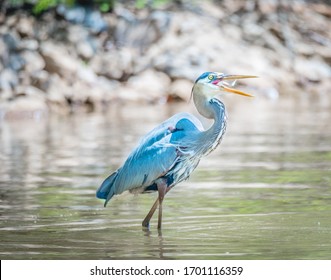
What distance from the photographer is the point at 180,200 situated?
1227 cm

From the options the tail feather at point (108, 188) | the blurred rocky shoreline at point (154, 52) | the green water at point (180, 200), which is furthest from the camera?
the blurred rocky shoreline at point (154, 52)

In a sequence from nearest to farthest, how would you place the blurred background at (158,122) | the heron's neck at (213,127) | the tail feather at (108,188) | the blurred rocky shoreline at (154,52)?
1. the blurred background at (158,122)
2. the heron's neck at (213,127)
3. the tail feather at (108,188)
4. the blurred rocky shoreline at (154,52)

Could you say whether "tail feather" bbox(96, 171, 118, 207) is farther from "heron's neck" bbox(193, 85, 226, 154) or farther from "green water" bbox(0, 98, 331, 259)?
"heron's neck" bbox(193, 85, 226, 154)

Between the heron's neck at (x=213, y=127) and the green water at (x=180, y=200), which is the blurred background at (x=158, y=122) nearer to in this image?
the green water at (x=180, y=200)

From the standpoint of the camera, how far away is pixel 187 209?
37.7 feet

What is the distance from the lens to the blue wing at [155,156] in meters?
10.1

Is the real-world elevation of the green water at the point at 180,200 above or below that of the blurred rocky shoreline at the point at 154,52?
above

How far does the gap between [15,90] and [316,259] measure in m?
20.0

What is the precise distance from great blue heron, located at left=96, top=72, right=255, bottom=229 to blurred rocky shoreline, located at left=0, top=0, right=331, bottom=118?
16.0 metres

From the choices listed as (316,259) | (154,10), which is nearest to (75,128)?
(154,10)

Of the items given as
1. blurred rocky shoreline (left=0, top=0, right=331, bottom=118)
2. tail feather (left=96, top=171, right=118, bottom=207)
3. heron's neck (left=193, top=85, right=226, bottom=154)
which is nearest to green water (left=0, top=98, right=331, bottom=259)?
tail feather (left=96, top=171, right=118, bottom=207)

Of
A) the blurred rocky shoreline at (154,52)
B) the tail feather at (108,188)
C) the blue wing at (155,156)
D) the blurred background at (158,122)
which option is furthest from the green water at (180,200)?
the blurred rocky shoreline at (154,52)

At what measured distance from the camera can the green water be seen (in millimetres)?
9117

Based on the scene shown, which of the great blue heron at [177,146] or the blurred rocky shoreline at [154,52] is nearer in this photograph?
the great blue heron at [177,146]
